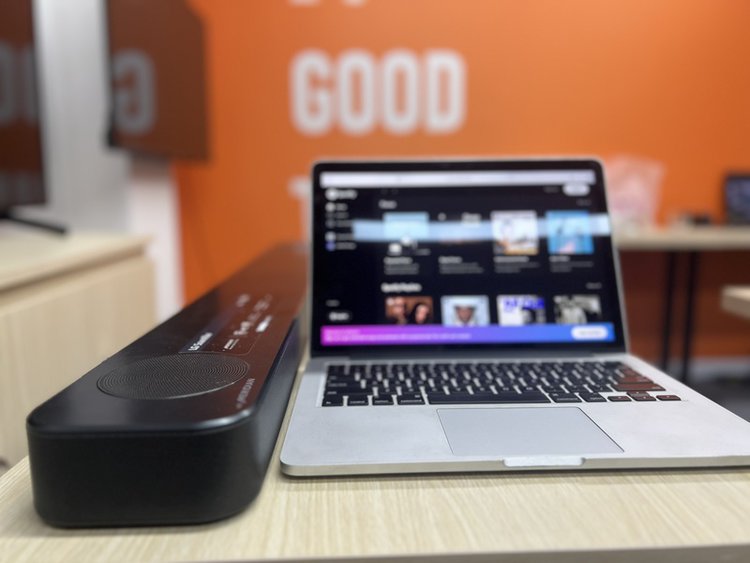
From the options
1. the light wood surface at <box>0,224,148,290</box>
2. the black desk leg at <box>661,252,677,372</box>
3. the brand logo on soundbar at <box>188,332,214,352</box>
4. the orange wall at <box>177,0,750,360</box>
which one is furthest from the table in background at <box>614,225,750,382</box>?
the brand logo on soundbar at <box>188,332,214,352</box>

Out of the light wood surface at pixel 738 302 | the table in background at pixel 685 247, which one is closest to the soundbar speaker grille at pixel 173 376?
the light wood surface at pixel 738 302

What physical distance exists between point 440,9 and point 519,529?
8.58 ft

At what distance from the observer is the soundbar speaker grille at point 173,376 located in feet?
1.43

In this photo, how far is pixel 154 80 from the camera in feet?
6.14

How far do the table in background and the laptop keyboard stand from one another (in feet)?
5.64

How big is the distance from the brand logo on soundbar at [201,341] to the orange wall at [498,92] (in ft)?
7.19

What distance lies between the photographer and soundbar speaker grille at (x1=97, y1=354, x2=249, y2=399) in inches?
17.2

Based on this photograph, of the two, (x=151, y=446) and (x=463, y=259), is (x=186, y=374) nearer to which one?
(x=151, y=446)

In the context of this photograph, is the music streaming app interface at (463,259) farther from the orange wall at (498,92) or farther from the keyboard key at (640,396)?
the orange wall at (498,92)

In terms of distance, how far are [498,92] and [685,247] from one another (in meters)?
1.03

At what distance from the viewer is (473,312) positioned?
724 mm

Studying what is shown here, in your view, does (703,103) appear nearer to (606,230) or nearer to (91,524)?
(606,230)

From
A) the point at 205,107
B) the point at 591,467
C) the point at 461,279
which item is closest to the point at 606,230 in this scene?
the point at 461,279

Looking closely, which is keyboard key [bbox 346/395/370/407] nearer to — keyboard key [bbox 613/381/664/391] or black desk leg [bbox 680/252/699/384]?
keyboard key [bbox 613/381/664/391]
